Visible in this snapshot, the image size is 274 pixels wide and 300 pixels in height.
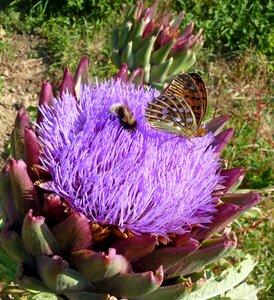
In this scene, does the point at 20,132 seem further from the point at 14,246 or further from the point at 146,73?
the point at 146,73

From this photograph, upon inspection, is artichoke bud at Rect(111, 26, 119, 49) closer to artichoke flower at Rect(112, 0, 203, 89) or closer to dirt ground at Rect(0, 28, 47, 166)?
artichoke flower at Rect(112, 0, 203, 89)

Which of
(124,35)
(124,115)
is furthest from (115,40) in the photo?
(124,115)

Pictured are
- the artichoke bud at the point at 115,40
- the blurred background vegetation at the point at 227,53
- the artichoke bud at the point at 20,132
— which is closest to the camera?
the artichoke bud at the point at 20,132

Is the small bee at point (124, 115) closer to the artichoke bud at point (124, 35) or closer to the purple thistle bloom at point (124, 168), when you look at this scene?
the purple thistle bloom at point (124, 168)

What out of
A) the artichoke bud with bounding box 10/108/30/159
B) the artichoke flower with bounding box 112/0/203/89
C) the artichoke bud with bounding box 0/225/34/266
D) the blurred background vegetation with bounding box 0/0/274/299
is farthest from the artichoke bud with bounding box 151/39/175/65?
the artichoke bud with bounding box 0/225/34/266

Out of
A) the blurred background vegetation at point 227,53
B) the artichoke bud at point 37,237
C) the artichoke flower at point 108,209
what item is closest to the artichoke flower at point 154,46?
the blurred background vegetation at point 227,53

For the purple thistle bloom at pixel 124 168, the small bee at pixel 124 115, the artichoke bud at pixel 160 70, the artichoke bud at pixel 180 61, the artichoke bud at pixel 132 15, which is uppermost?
the artichoke bud at pixel 132 15
